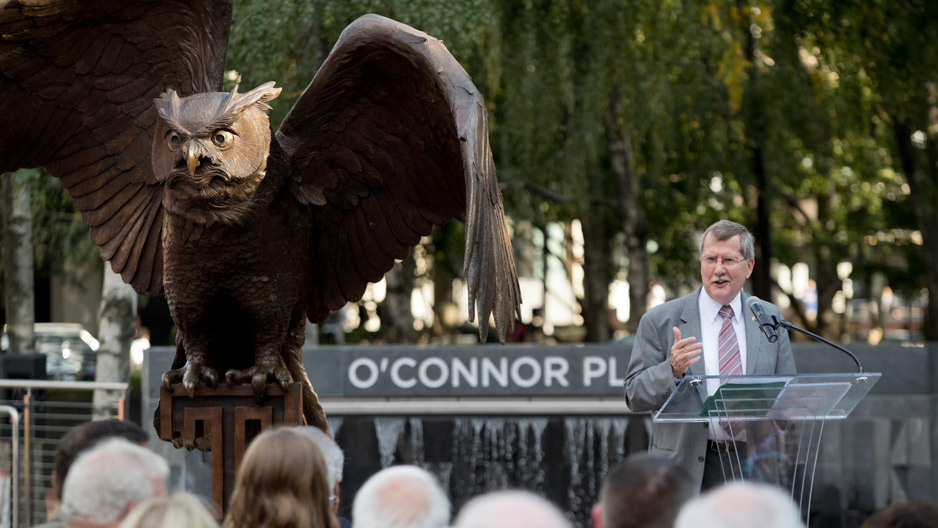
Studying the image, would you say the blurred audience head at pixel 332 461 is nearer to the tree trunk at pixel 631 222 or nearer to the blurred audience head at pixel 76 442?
the blurred audience head at pixel 76 442

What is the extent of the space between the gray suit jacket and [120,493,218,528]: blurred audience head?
6.42ft

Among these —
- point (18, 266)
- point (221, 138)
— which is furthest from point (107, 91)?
point (18, 266)

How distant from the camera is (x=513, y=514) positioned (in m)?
2.01

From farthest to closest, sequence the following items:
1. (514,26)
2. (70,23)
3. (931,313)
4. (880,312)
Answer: (880,312), (931,313), (514,26), (70,23)

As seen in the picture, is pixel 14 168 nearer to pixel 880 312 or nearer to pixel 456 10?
pixel 456 10

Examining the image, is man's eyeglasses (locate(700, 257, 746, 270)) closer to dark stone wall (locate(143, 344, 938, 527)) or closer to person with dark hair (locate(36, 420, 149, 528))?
person with dark hair (locate(36, 420, 149, 528))

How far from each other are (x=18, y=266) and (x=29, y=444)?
11.9 ft

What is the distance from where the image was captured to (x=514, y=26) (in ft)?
33.3

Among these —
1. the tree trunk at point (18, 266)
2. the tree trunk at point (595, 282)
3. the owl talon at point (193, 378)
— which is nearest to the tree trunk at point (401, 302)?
the tree trunk at point (595, 282)

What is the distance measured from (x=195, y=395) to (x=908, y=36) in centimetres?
842

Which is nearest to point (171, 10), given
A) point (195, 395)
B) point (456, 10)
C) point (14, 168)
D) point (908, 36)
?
point (14, 168)

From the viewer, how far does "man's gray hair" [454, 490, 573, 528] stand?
78.6 inches

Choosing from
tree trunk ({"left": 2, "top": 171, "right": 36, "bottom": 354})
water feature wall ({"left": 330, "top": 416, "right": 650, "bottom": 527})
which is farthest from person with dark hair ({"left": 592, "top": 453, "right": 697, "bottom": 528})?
tree trunk ({"left": 2, "top": 171, "right": 36, "bottom": 354})

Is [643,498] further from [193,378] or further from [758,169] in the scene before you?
[758,169]
